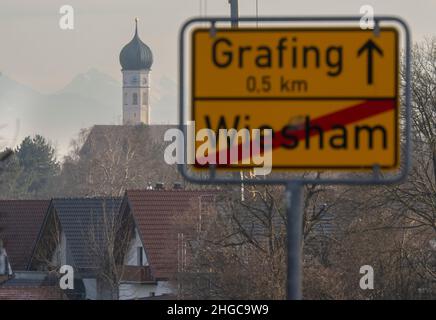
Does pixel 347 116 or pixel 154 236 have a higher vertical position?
pixel 347 116

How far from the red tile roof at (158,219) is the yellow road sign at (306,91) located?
32.8 metres

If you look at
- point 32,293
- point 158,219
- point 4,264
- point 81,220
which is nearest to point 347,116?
point 32,293

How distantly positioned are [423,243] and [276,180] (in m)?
25.0

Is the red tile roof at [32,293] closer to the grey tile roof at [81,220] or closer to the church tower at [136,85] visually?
the grey tile roof at [81,220]

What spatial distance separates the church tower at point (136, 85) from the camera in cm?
14700

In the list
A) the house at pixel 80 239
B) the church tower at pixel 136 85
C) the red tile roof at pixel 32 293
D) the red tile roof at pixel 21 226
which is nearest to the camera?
the red tile roof at pixel 32 293

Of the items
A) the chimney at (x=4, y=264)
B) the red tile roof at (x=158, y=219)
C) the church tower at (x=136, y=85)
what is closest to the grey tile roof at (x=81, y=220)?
the chimney at (x=4, y=264)

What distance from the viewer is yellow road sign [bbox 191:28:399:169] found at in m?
5.31

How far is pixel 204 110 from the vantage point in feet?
17.6

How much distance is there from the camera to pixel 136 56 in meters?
146

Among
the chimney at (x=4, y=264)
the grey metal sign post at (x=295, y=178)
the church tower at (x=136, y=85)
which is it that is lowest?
the chimney at (x=4, y=264)

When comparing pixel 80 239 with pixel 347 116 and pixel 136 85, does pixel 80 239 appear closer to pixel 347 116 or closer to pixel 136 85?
pixel 347 116

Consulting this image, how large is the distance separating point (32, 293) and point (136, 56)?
373 feet
